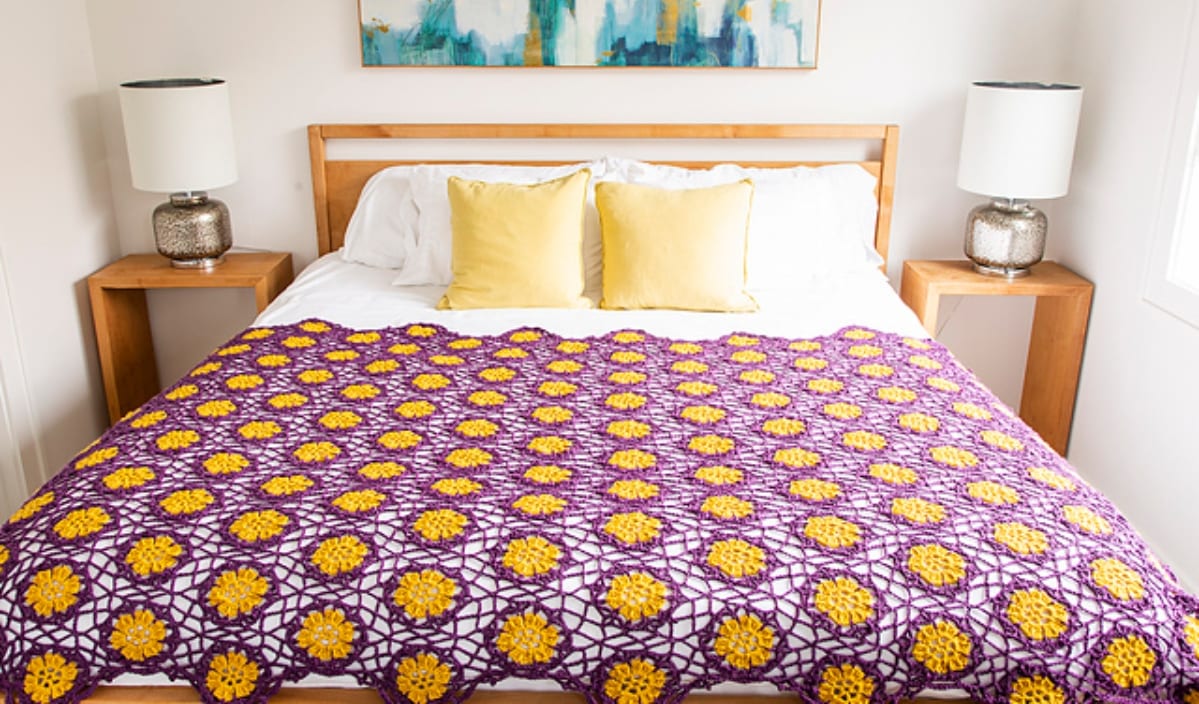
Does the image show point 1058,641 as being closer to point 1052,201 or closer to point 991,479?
point 991,479

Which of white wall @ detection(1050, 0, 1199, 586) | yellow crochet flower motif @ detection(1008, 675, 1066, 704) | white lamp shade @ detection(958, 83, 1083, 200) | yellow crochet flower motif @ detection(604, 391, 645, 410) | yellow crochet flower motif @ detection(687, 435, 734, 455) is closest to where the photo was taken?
yellow crochet flower motif @ detection(1008, 675, 1066, 704)

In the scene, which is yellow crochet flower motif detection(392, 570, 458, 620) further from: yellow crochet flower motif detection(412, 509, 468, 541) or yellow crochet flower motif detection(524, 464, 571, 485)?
yellow crochet flower motif detection(524, 464, 571, 485)

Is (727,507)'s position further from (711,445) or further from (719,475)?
(711,445)

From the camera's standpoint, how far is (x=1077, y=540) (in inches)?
66.7

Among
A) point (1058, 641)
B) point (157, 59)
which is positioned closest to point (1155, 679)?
point (1058, 641)

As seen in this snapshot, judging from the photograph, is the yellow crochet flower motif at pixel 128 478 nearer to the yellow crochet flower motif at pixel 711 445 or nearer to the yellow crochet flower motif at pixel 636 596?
the yellow crochet flower motif at pixel 636 596

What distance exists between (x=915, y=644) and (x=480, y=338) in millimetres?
1429

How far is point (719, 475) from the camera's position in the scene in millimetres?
1866

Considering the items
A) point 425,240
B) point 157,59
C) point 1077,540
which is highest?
point 157,59

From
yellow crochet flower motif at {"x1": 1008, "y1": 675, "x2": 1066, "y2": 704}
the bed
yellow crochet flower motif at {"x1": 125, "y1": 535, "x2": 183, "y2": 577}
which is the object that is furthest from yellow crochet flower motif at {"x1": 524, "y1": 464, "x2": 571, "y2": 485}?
yellow crochet flower motif at {"x1": 1008, "y1": 675, "x2": 1066, "y2": 704}

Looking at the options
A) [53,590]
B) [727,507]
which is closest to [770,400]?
[727,507]

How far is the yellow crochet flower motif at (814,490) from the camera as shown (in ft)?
5.86

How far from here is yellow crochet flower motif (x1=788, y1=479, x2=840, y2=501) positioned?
5.86ft

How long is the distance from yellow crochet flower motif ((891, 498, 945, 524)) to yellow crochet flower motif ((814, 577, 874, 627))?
0.20 meters
